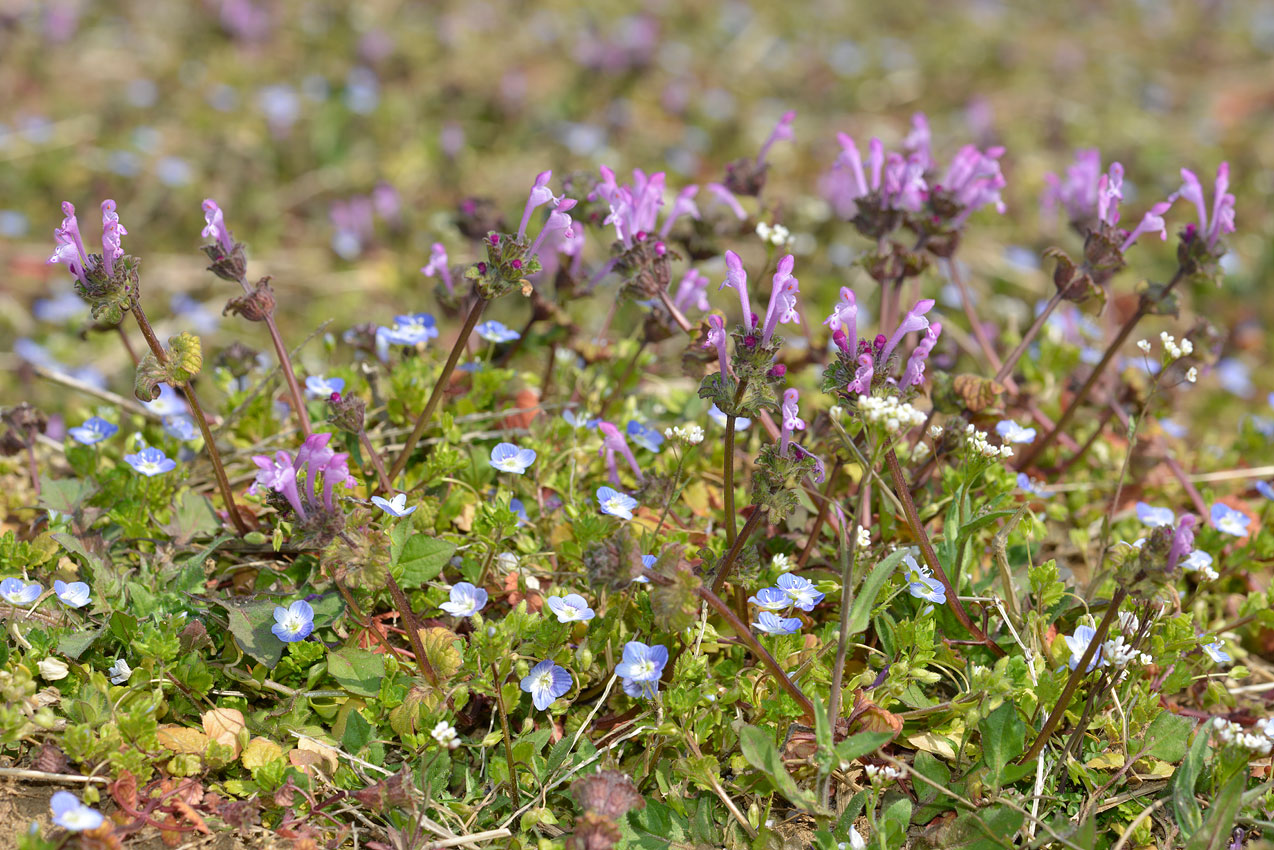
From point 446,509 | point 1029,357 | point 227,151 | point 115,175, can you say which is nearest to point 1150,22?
point 1029,357

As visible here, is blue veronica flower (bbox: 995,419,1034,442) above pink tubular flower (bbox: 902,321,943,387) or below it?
below

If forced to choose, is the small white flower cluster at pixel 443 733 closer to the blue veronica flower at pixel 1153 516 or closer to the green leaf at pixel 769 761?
the green leaf at pixel 769 761

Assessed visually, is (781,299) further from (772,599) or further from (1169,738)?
(1169,738)

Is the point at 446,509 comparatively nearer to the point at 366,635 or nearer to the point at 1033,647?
the point at 366,635

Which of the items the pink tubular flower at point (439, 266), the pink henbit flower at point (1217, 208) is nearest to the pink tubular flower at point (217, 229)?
the pink tubular flower at point (439, 266)

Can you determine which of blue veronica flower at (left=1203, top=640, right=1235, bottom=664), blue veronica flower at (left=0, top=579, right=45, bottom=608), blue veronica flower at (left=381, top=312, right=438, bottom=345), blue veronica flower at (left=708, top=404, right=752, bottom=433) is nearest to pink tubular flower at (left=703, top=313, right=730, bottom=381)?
blue veronica flower at (left=708, top=404, right=752, bottom=433)

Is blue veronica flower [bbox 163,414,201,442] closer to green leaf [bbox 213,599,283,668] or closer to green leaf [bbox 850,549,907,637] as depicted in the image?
green leaf [bbox 213,599,283,668]
